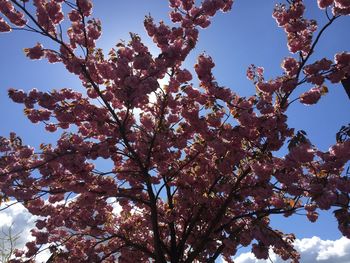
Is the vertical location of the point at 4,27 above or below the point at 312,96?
below

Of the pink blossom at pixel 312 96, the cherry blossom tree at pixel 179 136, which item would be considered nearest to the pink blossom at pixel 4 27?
the cherry blossom tree at pixel 179 136

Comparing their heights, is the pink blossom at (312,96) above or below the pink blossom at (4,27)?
above

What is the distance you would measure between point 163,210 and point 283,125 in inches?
193

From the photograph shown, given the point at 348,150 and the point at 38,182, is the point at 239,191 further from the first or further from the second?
the point at 38,182

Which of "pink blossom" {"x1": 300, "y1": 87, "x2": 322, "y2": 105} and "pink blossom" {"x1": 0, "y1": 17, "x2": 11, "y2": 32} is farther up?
"pink blossom" {"x1": 300, "y1": 87, "x2": 322, "y2": 105}

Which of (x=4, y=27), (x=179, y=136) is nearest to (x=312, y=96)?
(x=179, y=136)

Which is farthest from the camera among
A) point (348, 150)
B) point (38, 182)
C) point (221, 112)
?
point (38, 182)

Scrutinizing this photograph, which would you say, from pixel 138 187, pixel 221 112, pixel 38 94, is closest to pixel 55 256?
pixel 138 187

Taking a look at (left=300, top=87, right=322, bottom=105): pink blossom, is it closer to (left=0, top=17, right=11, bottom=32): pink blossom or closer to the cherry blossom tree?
the cherry blossom tree

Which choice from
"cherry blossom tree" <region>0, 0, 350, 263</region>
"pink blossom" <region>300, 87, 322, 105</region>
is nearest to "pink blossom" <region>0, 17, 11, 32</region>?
"cherry blossom tree" <region>0, 0, 350, 263</region>

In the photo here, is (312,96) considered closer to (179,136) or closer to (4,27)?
(179,136)

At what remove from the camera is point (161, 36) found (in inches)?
352

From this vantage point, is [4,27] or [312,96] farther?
[312,96]

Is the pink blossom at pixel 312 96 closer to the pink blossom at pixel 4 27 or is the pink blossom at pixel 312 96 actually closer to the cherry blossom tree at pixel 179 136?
the cherry blossom tree at pixel 179 136
